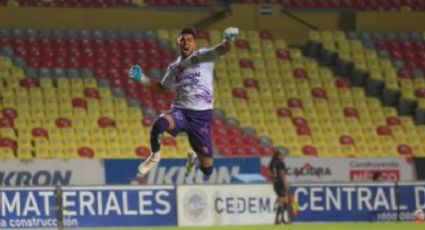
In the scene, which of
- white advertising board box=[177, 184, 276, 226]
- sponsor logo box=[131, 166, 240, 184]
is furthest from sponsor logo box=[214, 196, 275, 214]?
sponsor logo box=[131, 166, 240, 184]

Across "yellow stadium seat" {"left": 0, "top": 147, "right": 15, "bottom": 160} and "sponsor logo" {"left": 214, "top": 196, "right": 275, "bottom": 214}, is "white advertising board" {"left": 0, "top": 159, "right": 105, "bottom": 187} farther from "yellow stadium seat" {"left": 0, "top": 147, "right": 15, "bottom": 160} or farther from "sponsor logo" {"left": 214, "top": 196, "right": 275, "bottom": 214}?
"sponsor logo" {"left": 214, "top": 196, "right": 275, "bottom": 214}

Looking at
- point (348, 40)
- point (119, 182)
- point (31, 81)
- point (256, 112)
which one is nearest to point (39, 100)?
point (31, 81)

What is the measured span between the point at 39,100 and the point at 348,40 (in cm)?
950

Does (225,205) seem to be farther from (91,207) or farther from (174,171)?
(174,171)

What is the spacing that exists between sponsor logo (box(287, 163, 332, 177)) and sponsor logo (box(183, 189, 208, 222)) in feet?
13.8

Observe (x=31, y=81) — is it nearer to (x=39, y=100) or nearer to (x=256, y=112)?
(x=39, y=100)

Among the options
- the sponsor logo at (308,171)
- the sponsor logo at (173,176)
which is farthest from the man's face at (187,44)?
the sponsor logo at (308,171)

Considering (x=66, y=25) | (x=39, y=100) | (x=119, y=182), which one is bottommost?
(x=119, y=182)

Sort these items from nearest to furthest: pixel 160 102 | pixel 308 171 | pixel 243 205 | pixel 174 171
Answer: pixel 243 205
pixel 174 171
pixel 308 171
pixel 160 102

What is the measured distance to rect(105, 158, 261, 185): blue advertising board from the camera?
2712cm

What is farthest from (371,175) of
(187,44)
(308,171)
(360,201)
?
(187,44)

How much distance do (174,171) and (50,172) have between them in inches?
116

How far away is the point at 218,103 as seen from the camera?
98.8 feet

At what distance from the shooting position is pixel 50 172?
2658cm
